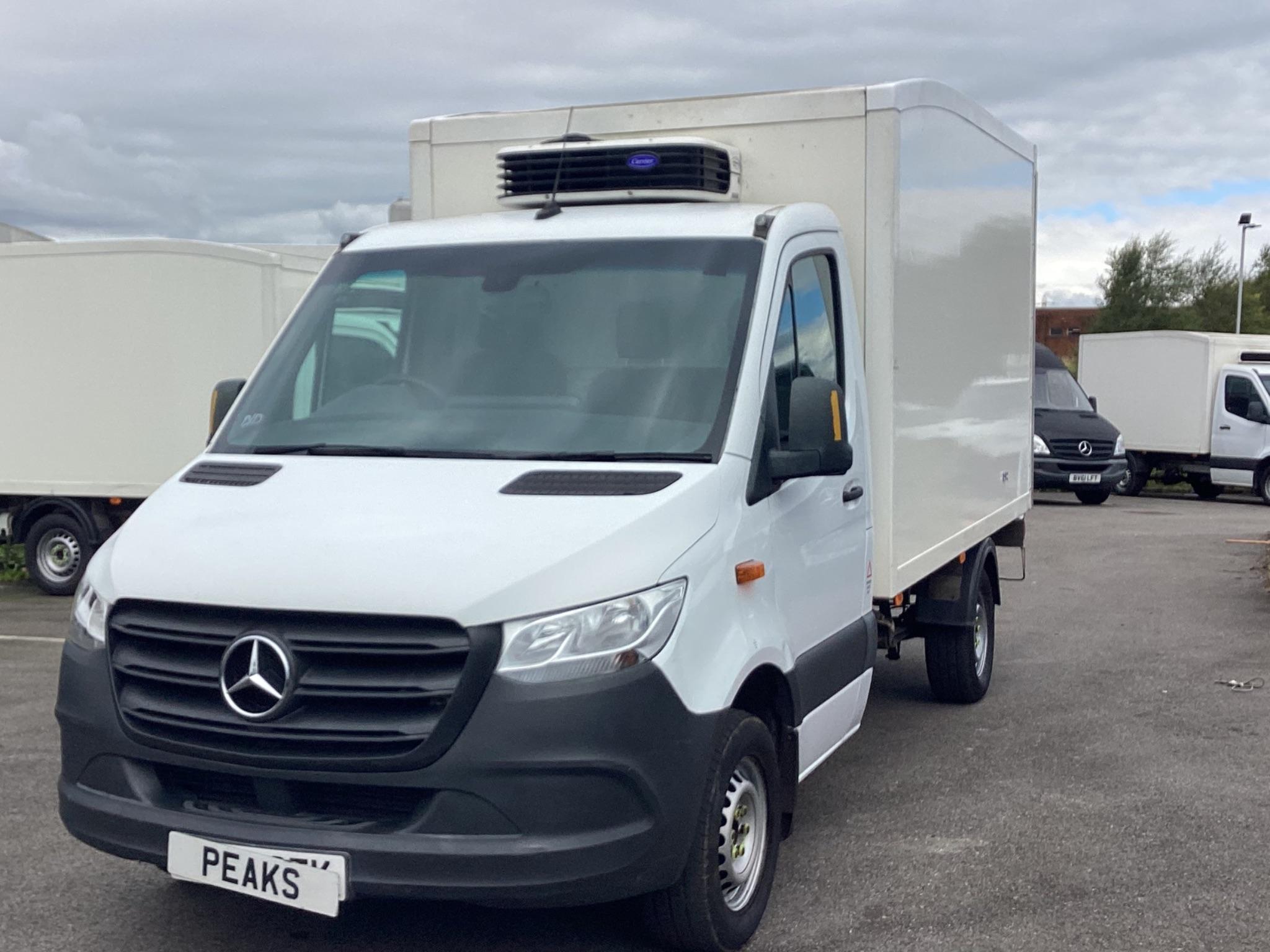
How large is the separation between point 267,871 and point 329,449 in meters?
1.44

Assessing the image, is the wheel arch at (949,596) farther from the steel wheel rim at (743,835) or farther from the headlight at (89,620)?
the headlight at (89,620)

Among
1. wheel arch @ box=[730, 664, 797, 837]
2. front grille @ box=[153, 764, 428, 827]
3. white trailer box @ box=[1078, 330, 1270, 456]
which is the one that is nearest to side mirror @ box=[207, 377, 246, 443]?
front grille @ box=[153, 764, 428, 827]

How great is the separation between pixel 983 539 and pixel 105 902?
5.05 meters

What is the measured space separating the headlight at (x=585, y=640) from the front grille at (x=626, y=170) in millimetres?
2283

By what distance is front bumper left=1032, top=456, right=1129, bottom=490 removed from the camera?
2291 cm

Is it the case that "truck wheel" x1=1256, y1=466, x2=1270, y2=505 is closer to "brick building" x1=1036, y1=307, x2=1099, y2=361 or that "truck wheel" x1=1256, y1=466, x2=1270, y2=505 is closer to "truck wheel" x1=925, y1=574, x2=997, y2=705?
"truck wheel" x1=925, y1=574, x2=997, y2=705

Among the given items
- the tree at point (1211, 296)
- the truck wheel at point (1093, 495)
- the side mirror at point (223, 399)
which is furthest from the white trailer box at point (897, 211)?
the tree at point (1211, 296)

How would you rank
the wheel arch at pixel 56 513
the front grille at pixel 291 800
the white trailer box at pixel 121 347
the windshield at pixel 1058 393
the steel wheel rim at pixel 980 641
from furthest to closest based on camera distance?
→ 1. the windshield at pixel 1058 393
2. the wheel arch at pixel 56 513
3. the white trailer box at pixel 121 347
4. the steel wheel rim at pixel 980 641
5. the front grille at pixel 291 800

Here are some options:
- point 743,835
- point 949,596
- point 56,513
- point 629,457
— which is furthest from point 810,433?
point 56,513

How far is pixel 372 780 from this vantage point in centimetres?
386

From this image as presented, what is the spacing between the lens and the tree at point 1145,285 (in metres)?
Answer: 60.9

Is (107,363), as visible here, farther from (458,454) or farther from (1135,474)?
(1135,474)

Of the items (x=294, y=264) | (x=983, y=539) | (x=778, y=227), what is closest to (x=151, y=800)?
(x=778, y=227)

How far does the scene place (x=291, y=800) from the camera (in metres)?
4.00
